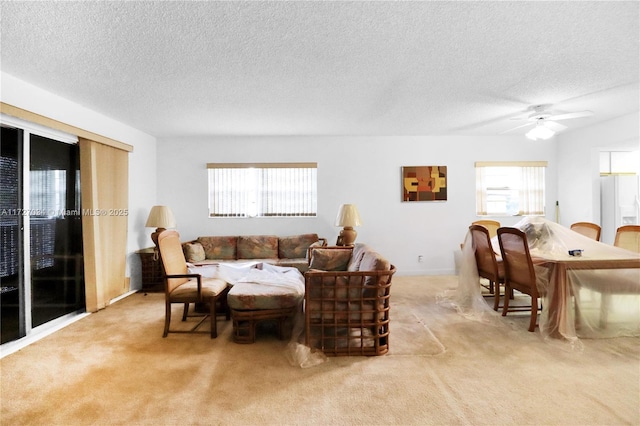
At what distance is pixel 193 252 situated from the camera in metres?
4.66

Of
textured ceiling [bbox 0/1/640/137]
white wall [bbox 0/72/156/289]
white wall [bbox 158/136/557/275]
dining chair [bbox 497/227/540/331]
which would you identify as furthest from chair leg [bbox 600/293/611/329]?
white wall [bbox 0/72/156/289]

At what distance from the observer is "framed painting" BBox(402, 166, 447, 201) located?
5.46m

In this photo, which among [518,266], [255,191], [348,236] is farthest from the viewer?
[255,191]

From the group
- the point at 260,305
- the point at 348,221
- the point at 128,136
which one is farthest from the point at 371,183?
the point at 128,136

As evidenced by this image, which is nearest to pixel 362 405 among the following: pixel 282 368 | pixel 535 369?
pixel 282 368

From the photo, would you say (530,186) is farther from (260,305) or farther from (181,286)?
(181,286)

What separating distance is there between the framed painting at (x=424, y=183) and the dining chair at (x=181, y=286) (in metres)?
3.56

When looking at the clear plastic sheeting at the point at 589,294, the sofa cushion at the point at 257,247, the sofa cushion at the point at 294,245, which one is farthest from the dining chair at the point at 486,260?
the sofa cushion at the point at 257,247

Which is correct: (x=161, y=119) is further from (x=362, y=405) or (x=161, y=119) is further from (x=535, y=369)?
(x=535, y=369)

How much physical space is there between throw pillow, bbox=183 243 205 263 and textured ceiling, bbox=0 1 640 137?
6.16 feet

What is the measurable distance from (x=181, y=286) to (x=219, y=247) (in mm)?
1985

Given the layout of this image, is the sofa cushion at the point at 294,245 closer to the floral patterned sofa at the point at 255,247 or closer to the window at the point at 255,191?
the floral patterned sofa at the point at 255,247

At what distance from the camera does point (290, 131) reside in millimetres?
5039

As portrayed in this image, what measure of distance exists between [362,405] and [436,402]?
0.46 m
